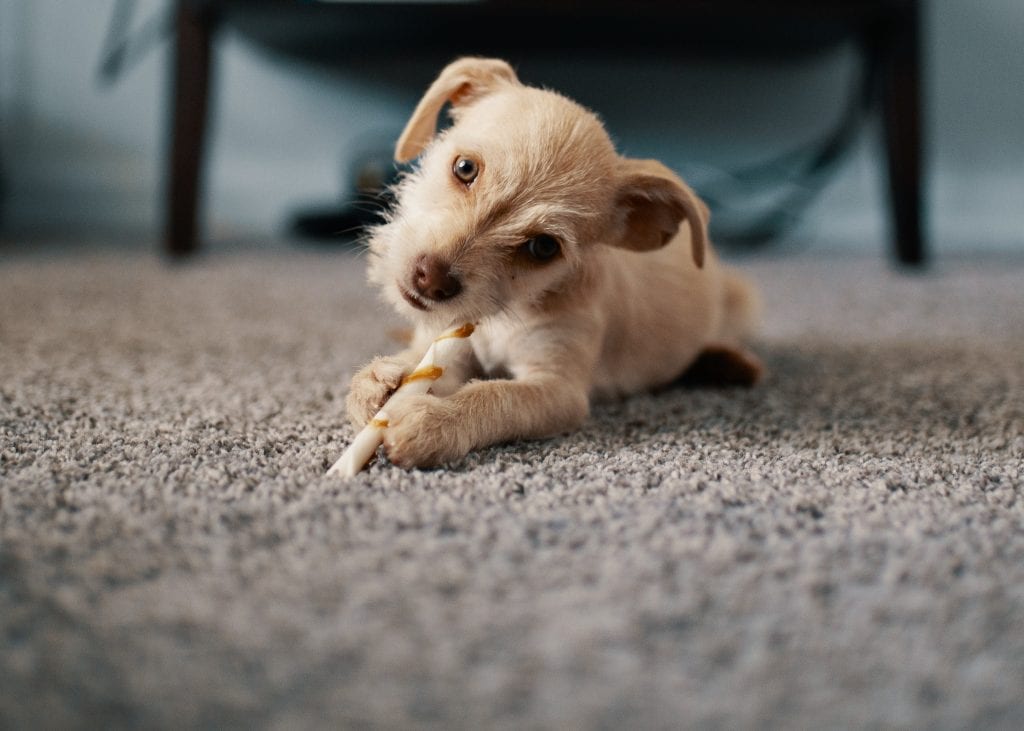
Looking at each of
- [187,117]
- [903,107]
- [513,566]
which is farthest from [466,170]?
[903,107]

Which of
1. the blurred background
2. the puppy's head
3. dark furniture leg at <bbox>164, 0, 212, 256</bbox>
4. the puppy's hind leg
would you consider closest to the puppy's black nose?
the puppy's head

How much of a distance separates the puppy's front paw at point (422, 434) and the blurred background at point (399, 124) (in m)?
2.45

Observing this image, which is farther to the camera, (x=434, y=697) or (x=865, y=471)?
(x=865, y=471)

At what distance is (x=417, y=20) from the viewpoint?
8.55 feet

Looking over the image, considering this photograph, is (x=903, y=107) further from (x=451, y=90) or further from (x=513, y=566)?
(x=513, y=566)

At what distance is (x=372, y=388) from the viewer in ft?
3.06

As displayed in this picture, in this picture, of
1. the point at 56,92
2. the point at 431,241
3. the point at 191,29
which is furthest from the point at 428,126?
the point at 56,92

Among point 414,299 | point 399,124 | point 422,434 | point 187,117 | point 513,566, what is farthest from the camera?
point 399,124

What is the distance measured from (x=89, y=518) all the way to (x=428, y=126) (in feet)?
2.32

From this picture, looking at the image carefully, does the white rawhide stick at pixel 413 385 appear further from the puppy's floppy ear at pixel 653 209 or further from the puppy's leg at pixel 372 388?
the puppy's floppy ear at pixel 653 209

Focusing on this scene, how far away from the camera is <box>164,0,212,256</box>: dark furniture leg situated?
2336 millimetres

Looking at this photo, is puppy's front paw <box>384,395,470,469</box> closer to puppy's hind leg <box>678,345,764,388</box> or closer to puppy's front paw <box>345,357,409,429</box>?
puppy's front paw <box>345,357,409,429</box>

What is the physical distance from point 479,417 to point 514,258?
0.19m

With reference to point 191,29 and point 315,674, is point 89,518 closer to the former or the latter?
point 315,674
